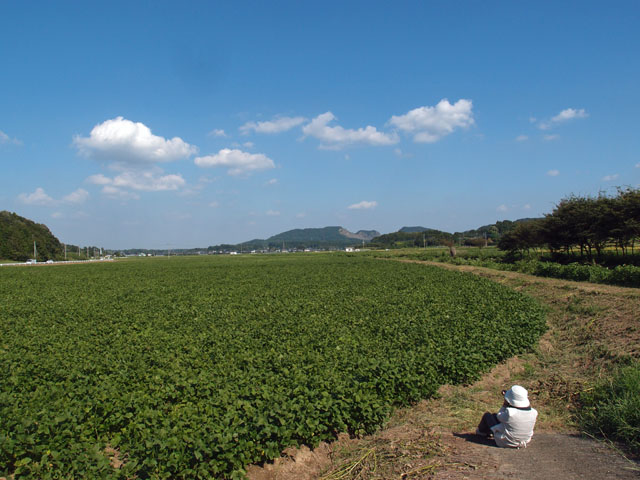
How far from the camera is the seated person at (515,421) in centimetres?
596

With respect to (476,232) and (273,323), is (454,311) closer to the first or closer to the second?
(273,323)

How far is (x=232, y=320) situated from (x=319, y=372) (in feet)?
22.6

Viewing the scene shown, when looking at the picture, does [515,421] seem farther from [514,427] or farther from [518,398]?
[518,398]

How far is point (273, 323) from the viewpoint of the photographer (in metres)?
13.6

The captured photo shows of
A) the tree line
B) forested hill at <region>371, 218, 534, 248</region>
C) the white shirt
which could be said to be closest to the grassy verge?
the white shirt

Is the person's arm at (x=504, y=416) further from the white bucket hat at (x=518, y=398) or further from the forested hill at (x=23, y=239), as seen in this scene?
the forested hill at (x=23, y=239)

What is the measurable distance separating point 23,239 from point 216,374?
13796 cm

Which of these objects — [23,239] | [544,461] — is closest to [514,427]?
[544,461]

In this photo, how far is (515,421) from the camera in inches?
235

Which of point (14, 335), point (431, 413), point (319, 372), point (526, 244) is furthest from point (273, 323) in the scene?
point (526, 244)

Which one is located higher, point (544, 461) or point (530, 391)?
point (544, 461)

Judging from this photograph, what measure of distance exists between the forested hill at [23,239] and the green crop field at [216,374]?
116329mm

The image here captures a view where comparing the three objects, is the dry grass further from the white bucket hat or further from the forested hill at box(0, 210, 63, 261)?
the forested hill at box(0, 210, 63, 261)

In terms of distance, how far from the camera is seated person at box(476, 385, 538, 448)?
5.96 metres
